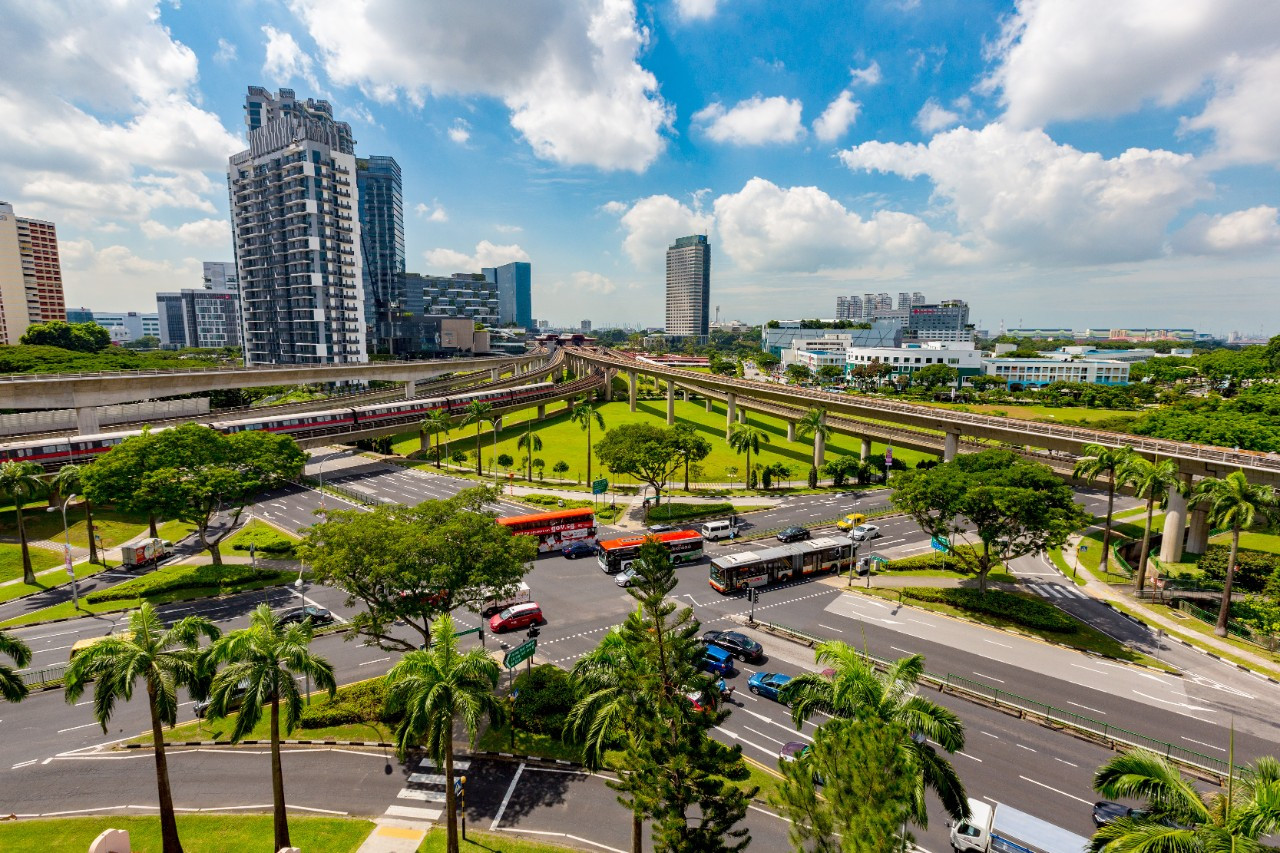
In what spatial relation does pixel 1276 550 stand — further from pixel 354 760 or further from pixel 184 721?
pixel 184 721

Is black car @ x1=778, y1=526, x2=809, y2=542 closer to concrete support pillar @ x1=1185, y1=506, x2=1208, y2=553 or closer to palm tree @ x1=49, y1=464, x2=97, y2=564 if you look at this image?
concrete support pillar @ x1=1185, y1=506, x2=1208, y2=553

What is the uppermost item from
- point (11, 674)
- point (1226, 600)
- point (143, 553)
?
point (11, 674)

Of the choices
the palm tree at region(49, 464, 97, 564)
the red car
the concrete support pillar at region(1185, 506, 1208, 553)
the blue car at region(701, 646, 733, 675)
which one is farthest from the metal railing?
the palm tree at region(49, 464, 97, 564)

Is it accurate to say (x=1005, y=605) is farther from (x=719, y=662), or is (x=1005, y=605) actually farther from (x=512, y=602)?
(x=512, y=602)

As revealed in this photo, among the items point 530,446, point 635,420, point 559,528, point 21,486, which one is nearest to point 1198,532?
point 559,528

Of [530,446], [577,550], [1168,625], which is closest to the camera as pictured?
[1168,625]

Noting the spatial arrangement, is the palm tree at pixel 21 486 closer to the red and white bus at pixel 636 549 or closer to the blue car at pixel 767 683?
the red and white bus at pixel 636 549

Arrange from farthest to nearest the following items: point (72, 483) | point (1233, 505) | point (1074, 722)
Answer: point (72, 483)
point (1233, 505)
point (1074, 722)
